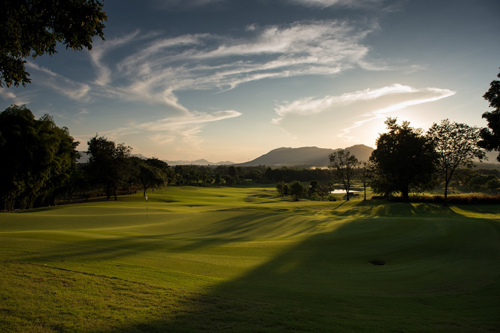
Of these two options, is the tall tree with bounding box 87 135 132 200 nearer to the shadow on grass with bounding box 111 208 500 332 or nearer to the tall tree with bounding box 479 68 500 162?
the shadow on grass with bounding box 111 208 500 332

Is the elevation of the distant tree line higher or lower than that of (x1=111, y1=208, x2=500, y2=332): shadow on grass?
higher

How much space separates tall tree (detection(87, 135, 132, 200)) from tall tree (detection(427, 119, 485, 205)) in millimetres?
55028

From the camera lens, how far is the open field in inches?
188

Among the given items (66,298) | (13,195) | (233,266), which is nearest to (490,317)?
(233,266)

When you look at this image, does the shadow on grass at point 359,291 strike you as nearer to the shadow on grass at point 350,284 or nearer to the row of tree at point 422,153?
the shadow on grass at point 350,284

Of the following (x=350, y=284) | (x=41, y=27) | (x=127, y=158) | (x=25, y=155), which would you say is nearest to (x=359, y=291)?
(x=350, y=284)

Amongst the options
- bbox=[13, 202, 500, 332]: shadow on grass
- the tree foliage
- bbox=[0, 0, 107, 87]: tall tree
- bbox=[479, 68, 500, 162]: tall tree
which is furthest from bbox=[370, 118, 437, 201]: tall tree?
the tree foliage

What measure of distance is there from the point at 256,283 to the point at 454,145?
157 ft

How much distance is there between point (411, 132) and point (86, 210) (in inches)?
2010

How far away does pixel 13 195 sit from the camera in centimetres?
3684

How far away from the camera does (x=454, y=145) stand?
40.9m

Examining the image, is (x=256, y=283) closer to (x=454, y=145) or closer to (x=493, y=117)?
(x=493, y=117)

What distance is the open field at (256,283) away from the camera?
4.77 metres

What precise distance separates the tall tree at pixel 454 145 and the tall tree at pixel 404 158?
48.9 inches
